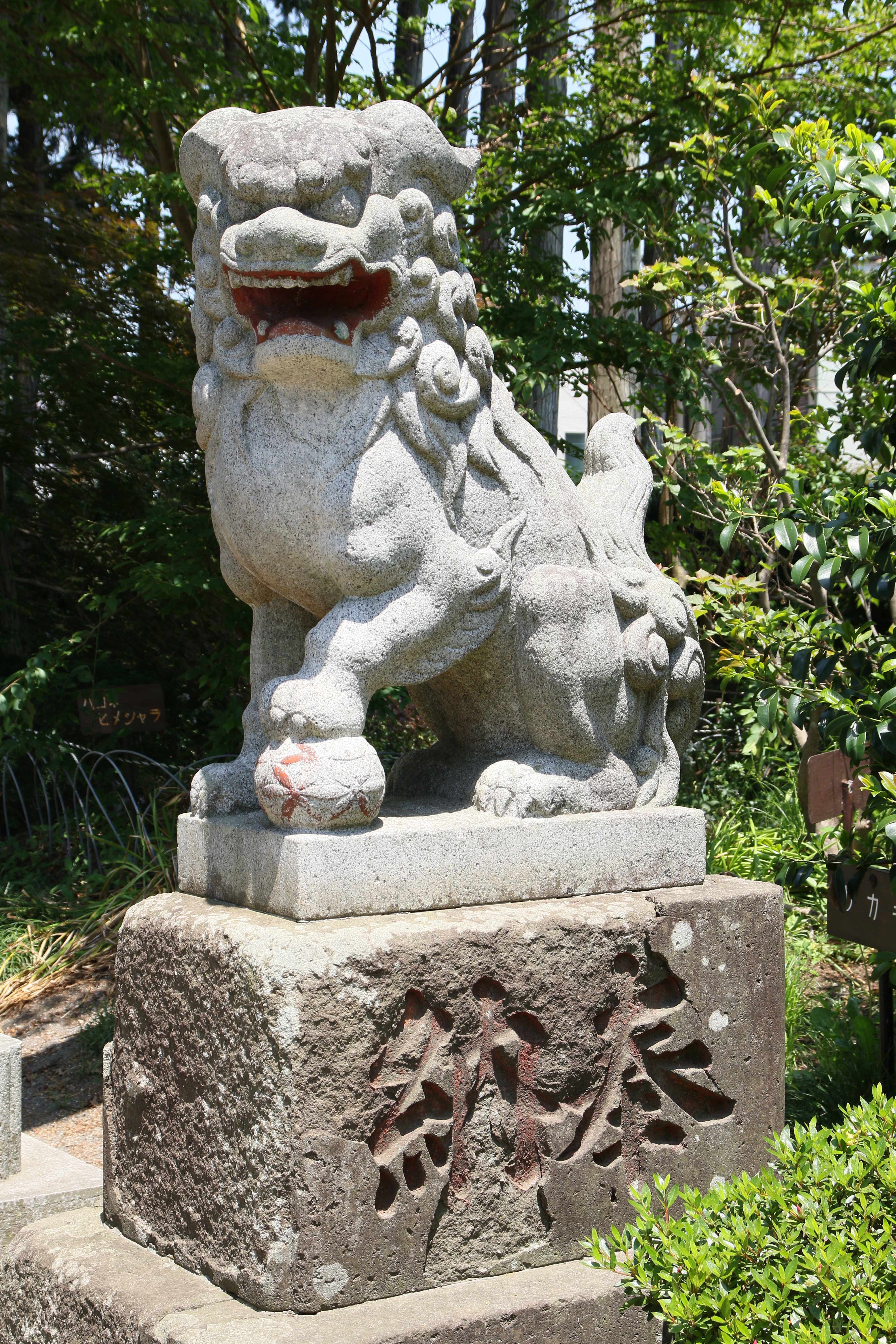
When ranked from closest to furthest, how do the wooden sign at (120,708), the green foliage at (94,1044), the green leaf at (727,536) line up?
the green leaf at (727,536)
the green foliage at (94,1044)
the wooden sign at (120,708)

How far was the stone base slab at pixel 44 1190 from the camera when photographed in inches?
118

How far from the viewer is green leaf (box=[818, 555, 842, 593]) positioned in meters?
2.48

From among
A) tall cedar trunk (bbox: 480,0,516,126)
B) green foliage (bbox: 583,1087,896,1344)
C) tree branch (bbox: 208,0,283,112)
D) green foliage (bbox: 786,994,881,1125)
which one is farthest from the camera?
tall cedar trunk (bbox: 480,0,516,126)

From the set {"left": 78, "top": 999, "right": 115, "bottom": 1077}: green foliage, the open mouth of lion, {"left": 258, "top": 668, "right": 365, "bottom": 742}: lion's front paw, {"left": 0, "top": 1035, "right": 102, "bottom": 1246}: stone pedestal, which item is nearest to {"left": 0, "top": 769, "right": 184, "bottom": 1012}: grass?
{"left": 78, "top": 999, "right": 115, "bottom": 1077}: green foliage

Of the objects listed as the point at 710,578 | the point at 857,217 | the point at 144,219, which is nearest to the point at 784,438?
the point at 710,578

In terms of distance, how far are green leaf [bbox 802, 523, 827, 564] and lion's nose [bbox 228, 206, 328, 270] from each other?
1.20m

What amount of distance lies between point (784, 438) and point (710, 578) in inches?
53.8

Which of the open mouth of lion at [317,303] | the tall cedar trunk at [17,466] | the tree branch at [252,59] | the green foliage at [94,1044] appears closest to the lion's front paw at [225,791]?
the open mouth of lion at [317,303]

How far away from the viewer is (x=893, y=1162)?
1812 mm

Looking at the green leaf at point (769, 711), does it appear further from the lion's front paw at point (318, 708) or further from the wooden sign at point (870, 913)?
the lion's front paw at point (318, 708)

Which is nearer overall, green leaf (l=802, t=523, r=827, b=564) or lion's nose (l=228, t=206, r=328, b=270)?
lion's nose (l=228, t=206, r=328, b=270)

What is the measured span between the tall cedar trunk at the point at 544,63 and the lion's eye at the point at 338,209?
277cm

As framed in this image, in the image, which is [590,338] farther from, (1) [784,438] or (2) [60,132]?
(2) [60,132]

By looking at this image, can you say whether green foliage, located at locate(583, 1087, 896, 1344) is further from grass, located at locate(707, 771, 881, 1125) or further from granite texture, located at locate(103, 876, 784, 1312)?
grass, located at locate(707, 771, 881, 1125)
